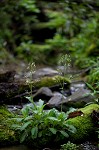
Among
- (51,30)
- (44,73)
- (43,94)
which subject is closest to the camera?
(43,94)

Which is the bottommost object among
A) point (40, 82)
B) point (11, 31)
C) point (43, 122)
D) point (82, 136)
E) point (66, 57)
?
point (11, 31)

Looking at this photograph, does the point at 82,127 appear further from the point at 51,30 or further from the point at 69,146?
the point at 51,30

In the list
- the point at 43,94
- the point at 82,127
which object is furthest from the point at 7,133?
the point at 43,94

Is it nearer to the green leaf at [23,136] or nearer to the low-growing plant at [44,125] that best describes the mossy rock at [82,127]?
the low-growing plant at [44,125]

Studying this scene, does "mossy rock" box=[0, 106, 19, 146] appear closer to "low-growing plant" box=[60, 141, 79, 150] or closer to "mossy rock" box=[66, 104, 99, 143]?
"low-growing plant" box=[60, 141, 79, 150]

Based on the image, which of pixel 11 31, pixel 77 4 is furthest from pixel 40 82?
pixel 11 31

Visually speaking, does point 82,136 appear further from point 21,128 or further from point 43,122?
point 21,128

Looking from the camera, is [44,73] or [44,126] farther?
[44,73]

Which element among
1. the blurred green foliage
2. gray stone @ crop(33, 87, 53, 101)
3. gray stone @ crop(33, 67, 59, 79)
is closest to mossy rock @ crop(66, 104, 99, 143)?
gray stone @ crop(33, 87, 53, 101)

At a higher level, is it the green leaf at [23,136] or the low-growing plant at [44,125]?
the low-growing plant at [44,125]

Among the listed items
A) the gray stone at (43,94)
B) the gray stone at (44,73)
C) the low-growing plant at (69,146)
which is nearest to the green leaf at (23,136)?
the low-growing plant at (69,146)

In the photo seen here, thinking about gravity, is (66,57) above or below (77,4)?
above
